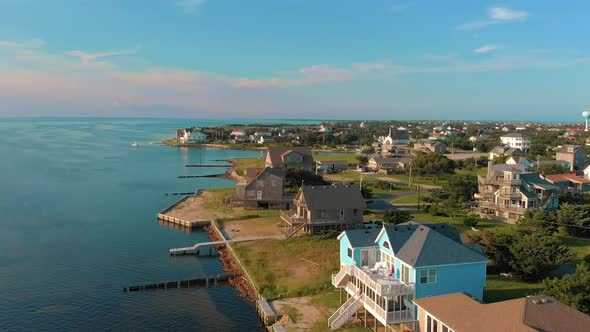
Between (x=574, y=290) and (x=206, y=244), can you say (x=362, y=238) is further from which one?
(x=206, y=244)

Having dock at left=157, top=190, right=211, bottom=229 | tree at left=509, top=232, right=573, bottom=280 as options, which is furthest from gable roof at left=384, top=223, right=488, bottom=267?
dock at left=157, top=190, right=211, bottom=229

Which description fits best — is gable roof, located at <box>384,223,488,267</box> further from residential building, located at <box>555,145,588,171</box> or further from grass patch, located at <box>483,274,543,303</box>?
residential building, located at <box>555,145,588,171</box>

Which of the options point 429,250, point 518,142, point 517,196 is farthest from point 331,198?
point 518,142

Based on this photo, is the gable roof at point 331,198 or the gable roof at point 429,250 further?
the gable roof at point 331,198

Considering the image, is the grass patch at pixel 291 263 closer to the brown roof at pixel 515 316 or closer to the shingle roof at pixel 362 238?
the shingle roof at pixel 362 238

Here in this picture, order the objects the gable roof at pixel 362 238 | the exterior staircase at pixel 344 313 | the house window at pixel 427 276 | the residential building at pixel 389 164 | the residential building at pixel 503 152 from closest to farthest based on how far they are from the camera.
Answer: the house window at pixel 427 276 < the exterior staircase at pixel 344 313 < the gable roof at pixel 362 238 < the residential building at pixel 389 164 < the residential building at pixel 503 152

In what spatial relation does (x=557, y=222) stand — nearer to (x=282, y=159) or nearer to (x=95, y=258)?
(x=95, y=258)

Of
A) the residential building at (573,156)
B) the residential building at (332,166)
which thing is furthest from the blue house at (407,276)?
the residential building at (573,156)
